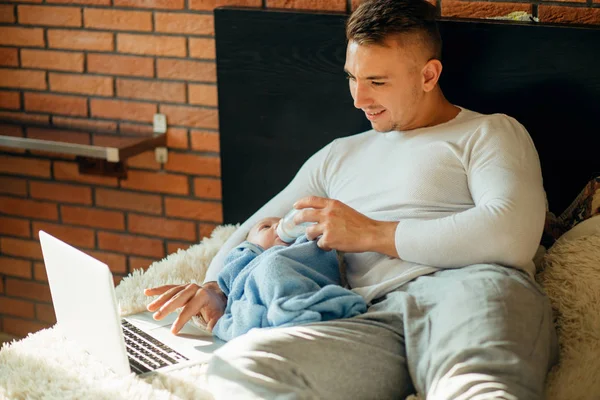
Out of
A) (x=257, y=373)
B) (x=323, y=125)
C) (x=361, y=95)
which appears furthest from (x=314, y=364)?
(x=323, y=125)

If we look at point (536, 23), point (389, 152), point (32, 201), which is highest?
point (536, 23)

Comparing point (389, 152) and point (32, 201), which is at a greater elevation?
point (389, 152)

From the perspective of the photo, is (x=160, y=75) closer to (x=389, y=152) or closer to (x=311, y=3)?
(x=311, y=3)

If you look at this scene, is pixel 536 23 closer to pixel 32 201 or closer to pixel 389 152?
pixel 389 152

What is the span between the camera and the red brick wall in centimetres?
257

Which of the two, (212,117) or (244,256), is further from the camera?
(212,117)

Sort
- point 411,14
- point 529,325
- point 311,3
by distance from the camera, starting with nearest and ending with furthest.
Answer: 1. point 529,325
2. point 411,14
3. point 311,3

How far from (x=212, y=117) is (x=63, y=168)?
0.60 metres

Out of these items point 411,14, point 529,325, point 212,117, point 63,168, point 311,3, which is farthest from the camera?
point 63,168

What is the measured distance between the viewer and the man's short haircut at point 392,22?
1.84m

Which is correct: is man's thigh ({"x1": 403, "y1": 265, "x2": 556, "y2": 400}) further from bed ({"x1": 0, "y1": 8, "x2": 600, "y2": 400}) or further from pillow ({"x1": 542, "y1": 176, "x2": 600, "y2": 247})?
pillow ({"x1": 542, "y1": 176, "x2": 600, "y2": 247})

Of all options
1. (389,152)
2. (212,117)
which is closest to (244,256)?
(389,152)

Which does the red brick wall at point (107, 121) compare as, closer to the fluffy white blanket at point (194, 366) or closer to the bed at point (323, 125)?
the bed at point (323, 125)

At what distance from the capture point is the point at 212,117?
8.46ft
